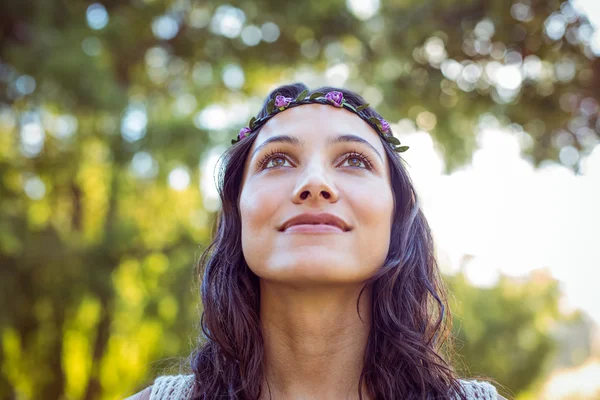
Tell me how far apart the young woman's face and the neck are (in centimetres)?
10

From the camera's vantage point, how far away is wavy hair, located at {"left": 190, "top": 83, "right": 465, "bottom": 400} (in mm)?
1671

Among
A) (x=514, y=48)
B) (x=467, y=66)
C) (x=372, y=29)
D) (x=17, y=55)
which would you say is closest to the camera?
(x=514, y=48)

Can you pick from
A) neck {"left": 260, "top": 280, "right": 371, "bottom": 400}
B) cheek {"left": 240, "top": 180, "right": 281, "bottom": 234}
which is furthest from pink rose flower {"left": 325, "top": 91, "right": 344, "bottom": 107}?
neck {"left": 260, "top": 280, "right": 371, "bottom": 400}

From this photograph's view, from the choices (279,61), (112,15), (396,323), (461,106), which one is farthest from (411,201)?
(112,15)

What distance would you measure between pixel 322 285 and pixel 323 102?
586 mm

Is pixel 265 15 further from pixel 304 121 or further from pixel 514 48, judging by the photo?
pixel 304 121

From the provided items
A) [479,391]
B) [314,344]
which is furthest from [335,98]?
[479,391]

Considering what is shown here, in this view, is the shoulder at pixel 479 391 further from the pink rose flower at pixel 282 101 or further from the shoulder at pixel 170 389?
the pink rose flower at pixel 282 101

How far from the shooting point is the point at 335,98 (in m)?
1.84

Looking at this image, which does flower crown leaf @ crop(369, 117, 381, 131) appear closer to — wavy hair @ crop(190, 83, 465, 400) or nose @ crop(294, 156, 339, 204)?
wavy hair @ crop(190, 83, 465, 400)

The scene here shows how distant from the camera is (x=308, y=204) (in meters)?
1.60

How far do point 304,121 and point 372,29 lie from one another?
393 cm

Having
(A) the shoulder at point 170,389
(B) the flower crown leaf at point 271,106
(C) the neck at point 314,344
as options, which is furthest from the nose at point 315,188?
(A) the shoulder at point 170,389

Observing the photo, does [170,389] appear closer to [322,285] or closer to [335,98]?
[322,285]
